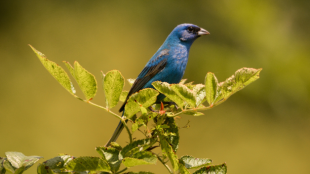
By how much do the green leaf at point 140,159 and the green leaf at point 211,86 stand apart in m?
0.21

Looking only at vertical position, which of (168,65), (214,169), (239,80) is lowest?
(214,169)

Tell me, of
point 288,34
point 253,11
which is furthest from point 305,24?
point 253,11

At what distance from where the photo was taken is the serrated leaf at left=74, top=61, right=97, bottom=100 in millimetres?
751

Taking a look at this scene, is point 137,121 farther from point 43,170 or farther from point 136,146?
point 43,170

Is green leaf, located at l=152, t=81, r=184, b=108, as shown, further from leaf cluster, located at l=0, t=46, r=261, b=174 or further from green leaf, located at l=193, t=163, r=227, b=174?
green leaf, located at l=193, t=163, r=227, b=174

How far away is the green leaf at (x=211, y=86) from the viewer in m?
0.77

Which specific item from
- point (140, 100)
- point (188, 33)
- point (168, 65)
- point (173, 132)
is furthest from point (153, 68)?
point (140, 100)

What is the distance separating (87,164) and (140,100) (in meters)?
0.21

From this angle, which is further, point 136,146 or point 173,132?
point 173,132

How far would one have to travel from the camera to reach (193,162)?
0.80 metres

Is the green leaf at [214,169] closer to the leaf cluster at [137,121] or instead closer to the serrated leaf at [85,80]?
the leaf cluster at [137,121]

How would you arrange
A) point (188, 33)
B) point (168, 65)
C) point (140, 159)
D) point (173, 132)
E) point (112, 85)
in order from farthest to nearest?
point (188, 33) → point (168, 65) → point (173, 132) → point (112, 85) → point (140, 159)

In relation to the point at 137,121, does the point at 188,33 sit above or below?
above

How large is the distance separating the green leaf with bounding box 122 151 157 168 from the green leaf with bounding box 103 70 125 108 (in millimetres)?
163
